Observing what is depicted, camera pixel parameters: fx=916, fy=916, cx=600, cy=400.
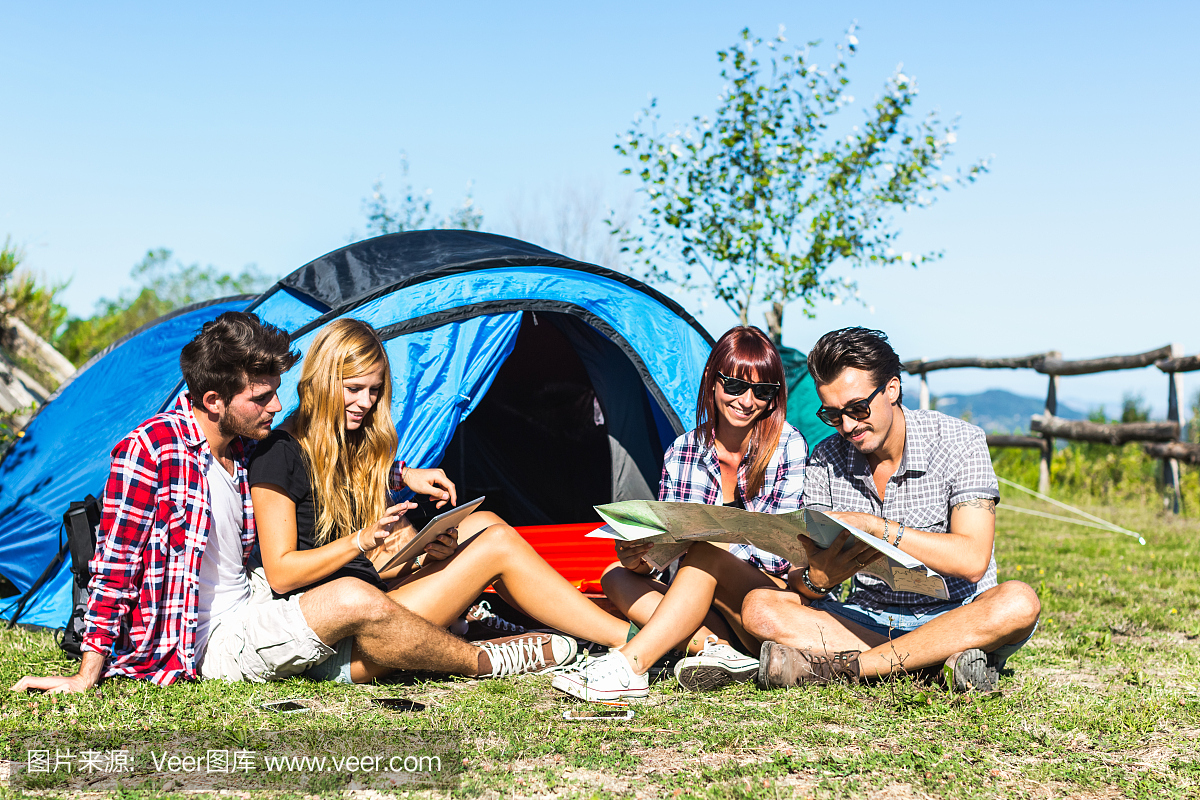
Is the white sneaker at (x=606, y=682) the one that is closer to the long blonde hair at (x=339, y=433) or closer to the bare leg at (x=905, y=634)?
the bare leg at (x=905, y=634)

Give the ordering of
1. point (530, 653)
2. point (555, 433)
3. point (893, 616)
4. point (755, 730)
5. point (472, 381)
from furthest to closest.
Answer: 1. point (555, 433)
2. point (472, 381)
3. point (530, 653)
4. point (893, 616)
5. point (755, 730)

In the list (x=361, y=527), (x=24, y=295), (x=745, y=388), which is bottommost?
(x=361, y=527)

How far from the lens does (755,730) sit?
2555 millimetres

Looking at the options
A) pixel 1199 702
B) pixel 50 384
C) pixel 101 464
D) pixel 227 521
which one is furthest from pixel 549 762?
pixel 50 384

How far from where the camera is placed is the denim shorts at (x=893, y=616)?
294 centimetres

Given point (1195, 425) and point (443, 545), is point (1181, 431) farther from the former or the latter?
point (443, 545)

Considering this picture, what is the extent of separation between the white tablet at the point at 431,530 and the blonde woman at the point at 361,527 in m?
0.07

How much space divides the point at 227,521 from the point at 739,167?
21.7ft

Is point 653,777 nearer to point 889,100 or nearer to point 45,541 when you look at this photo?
point 45,541

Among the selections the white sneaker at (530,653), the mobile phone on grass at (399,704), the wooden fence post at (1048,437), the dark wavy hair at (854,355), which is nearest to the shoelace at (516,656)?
the white sneaker at (530,653)

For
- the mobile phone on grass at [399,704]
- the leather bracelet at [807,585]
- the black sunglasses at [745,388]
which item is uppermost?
the black sunglasses at [745,388]

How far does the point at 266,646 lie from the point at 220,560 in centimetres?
31

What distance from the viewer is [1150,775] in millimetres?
2291

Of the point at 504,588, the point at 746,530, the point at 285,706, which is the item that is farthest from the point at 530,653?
the point at 746,530
